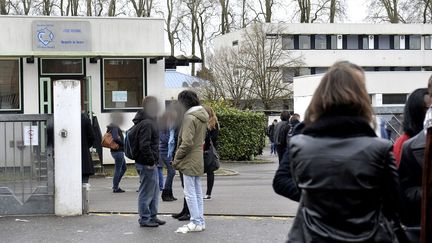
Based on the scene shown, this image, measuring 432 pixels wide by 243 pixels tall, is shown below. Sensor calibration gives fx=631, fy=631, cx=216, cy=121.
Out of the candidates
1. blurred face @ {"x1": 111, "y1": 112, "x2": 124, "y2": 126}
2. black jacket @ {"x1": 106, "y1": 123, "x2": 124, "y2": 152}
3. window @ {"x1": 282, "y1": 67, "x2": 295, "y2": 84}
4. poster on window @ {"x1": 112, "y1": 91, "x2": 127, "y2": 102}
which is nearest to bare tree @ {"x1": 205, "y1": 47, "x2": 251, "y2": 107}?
window @ {"x1": 282, "y1": 67, "x2": 295, "y2": 84}

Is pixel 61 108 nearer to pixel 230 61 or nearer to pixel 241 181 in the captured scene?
pixel 241 181

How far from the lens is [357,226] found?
3.05m

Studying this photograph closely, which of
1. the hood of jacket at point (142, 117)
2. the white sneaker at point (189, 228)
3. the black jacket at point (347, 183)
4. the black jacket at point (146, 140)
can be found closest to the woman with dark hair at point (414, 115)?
the black jacket at point (347, 183)

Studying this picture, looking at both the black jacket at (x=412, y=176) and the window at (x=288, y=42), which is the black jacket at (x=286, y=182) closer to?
the black jacket at (x=412, y=176)

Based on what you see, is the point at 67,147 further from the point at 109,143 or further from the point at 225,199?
the point at 109,143

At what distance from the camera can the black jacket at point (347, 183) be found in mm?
3072

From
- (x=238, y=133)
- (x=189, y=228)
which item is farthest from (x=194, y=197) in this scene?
(x=238, y=133)

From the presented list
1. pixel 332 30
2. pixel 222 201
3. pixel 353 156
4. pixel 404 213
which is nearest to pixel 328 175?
pixel 353 156

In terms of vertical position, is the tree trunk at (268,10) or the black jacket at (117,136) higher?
the tree trunk at (268,10)

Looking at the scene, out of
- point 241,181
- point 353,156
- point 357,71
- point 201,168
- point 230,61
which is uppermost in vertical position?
point 230,61

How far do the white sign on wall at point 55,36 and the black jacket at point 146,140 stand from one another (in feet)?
31.7

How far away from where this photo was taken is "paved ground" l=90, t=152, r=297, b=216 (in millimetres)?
9883

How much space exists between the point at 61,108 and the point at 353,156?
6.59 m

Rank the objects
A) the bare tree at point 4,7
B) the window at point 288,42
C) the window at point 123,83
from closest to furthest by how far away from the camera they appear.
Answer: the window at point 123,83 < the bare tree at point 4,7 < the window at point 288,42
